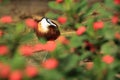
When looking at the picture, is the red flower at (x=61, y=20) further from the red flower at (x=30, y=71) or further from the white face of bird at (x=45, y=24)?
the red flower at (x=30, y=71)

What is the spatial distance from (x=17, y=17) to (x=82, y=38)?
11.3ft

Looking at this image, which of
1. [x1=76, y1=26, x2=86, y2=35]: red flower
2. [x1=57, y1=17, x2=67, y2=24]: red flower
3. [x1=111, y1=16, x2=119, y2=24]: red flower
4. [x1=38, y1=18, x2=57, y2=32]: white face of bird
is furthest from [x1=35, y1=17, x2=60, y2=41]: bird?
[x1=111, y1=16, x2=119, y2=24]: red flower

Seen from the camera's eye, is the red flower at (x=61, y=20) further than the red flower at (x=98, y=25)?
Yes

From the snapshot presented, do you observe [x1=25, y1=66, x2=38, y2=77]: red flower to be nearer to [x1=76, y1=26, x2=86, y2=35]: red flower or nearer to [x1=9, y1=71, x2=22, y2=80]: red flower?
[x1=9, y1=71, x2=22, y2=80]: red flower

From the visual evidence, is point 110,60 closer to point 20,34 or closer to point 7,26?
point 20,34

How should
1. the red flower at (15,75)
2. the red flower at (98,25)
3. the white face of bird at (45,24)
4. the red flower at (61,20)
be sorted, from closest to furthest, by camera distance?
the red flower at (15,75) < the red flower at (98,25) < the red flower at (61,20) < the white face of bird at (45,24)

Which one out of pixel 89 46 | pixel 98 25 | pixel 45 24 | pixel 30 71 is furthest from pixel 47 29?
pixel 30 71

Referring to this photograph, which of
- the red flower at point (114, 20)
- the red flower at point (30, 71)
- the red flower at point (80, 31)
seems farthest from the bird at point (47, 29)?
the red flower at point (30, 71)

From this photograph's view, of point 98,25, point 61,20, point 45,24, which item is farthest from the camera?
point 45,24

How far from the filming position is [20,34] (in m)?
2.45

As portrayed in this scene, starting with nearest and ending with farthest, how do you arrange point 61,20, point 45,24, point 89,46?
point 89,46, point 61,20, point 45,24

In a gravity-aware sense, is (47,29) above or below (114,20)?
below

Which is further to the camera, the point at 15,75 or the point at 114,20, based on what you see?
the point at 114,20

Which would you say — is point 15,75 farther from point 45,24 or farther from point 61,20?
point 45,24
